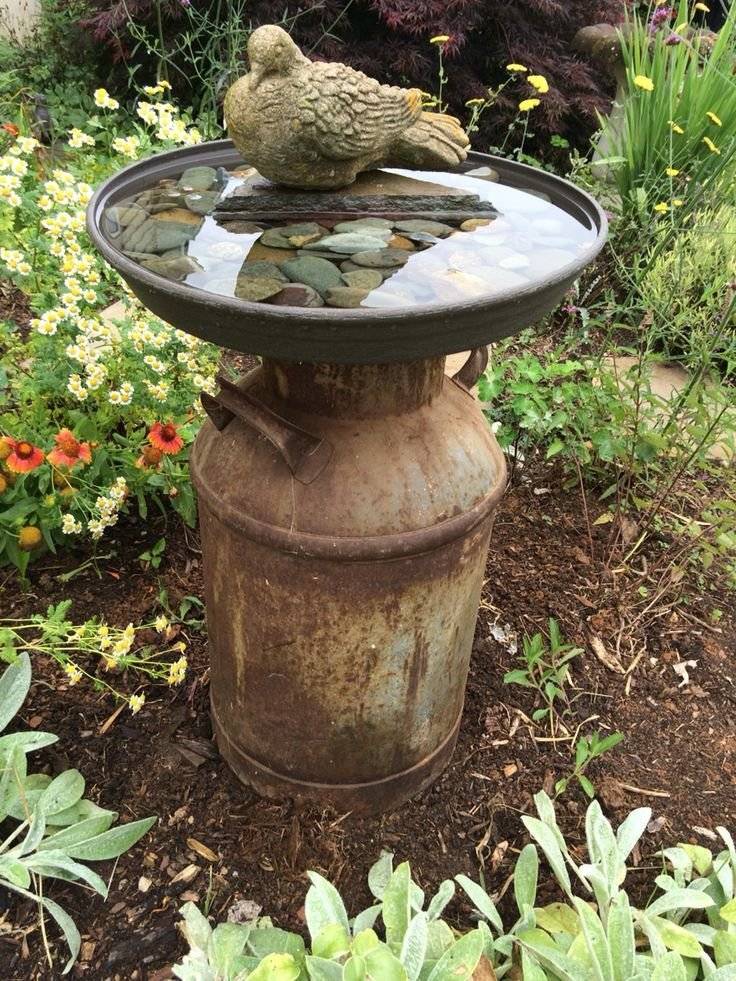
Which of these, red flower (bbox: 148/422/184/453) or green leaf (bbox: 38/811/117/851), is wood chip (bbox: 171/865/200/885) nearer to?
green leaf (bbox: 38/811/117/851)

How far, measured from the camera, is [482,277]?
127 centimetres

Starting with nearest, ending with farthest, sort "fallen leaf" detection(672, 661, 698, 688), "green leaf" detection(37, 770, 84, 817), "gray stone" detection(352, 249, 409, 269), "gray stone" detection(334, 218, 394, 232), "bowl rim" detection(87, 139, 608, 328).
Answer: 1. "bowl rim" detection(87, 139, 608, 328)
2. "gray stone" detection(352, 249, 409, 269)
3. "gray stone" detection(334, 218, 394, 232)
4. "green leaf" detection(37, 770, 84, 817)
5. "fallen leaf" detection(672, 661, 698, 688)

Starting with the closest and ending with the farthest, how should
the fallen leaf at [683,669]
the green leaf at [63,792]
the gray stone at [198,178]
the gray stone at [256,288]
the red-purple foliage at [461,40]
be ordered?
the gray stone at [256,288]
the gray stone at [198,178]
the green leaf at [63,792]
the fallen leaf at [683,669]
the red-purple foliage at [461,40]

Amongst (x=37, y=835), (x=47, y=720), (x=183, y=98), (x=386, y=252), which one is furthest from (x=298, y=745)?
(x=183, y=98)

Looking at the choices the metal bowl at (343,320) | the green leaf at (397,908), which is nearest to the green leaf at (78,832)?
the green leaf at (397,908)

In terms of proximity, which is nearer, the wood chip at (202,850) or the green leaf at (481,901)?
the green leaf at (481,901)

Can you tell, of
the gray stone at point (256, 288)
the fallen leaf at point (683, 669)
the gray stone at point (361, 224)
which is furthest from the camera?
the fallen leaf at point (683, 669)

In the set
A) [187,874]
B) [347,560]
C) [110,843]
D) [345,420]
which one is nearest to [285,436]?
[345,420]

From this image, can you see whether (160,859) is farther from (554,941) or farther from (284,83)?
(284,83)

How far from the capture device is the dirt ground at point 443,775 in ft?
5.68

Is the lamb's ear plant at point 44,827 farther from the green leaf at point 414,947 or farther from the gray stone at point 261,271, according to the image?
the gray stone at point 261,271

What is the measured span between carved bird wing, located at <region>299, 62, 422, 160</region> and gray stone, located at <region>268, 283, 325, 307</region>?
14.4 inches

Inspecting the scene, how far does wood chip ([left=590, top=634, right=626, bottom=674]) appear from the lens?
231cm

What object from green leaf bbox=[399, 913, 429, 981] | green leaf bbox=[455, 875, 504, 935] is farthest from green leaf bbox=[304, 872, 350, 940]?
green leaf bbox=[455, 875, 504, 935]
